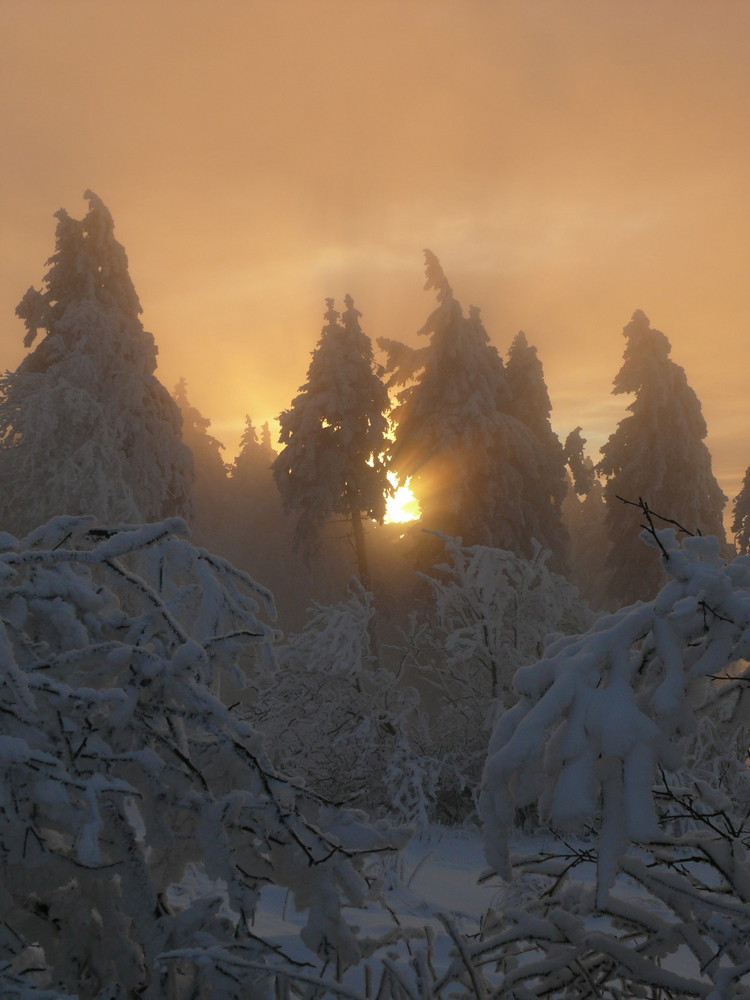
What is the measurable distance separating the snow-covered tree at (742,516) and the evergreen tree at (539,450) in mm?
8266

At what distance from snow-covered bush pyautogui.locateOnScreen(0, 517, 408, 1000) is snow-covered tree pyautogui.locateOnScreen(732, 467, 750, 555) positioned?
3087cm

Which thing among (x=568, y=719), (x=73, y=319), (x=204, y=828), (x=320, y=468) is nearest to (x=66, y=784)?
(x=204, y=828)

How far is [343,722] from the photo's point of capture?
1065cm

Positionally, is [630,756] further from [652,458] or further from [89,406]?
[652,458]

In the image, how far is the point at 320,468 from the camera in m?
22.6

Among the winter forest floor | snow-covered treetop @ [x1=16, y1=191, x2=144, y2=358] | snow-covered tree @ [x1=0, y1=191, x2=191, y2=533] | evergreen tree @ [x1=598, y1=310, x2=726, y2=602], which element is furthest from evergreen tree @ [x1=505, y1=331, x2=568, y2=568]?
the winter forest floor

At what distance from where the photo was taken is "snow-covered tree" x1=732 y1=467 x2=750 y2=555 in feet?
98.2

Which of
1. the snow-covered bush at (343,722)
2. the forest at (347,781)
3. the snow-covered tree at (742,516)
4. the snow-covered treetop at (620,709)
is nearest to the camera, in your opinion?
the snow-covered treetop at (620,709)

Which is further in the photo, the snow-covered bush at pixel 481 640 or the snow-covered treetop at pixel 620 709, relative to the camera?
the snow-covered bush at pixel 481 640

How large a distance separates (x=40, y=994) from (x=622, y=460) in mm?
26209

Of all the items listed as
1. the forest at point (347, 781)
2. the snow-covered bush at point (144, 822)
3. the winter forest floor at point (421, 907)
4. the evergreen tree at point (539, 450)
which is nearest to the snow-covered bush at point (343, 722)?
the forest at point (347, 781)

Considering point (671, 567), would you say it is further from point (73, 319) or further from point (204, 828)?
point (73, 319)

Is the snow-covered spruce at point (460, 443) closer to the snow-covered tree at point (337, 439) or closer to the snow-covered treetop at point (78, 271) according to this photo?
the snow-covered tree at point (337, 439)

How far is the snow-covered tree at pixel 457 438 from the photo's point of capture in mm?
23219
